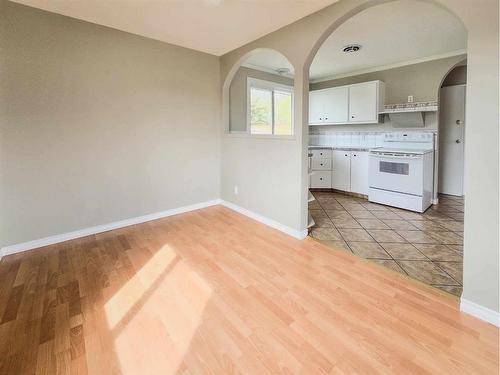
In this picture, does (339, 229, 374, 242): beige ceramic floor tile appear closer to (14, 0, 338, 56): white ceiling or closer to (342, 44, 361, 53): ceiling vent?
(14, 0, 338, 56): white ceiling

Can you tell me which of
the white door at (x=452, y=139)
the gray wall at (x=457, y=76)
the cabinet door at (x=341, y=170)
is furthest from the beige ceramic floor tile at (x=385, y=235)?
the gray wall at (x=457, y=76)

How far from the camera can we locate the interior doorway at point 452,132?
432 centimetres

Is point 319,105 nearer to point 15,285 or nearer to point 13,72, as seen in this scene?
point 13,72

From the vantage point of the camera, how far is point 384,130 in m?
4.76

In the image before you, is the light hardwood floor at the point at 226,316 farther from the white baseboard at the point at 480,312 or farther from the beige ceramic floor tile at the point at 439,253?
the beige ceramic floor tile at the point at 439,253

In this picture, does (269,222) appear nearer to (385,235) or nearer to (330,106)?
(385,235)

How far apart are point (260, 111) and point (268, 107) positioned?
0.25 meters

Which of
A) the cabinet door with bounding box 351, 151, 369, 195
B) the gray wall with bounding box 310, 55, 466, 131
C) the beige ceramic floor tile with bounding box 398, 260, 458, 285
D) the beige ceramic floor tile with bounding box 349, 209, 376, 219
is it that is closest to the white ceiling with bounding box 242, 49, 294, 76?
the gray wall with bounding box 310, 55, 466, 131

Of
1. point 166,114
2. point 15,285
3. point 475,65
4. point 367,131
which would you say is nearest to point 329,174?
point 367,131

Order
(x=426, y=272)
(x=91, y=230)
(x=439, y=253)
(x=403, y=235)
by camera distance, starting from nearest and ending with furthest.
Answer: (x=426, y=272), (x=439, y=253), (x=403, y=235), (x=91, y=230)

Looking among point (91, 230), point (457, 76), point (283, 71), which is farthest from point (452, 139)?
point (91, 230)

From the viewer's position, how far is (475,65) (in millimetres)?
1527

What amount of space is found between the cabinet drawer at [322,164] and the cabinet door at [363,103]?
36.1 inches

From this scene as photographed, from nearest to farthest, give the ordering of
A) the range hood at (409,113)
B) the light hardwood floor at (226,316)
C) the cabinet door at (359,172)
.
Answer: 1. the light hardwood floor at (226,316)
2. the range hood at (409,113)
3. the cabinet door at (359,172)
